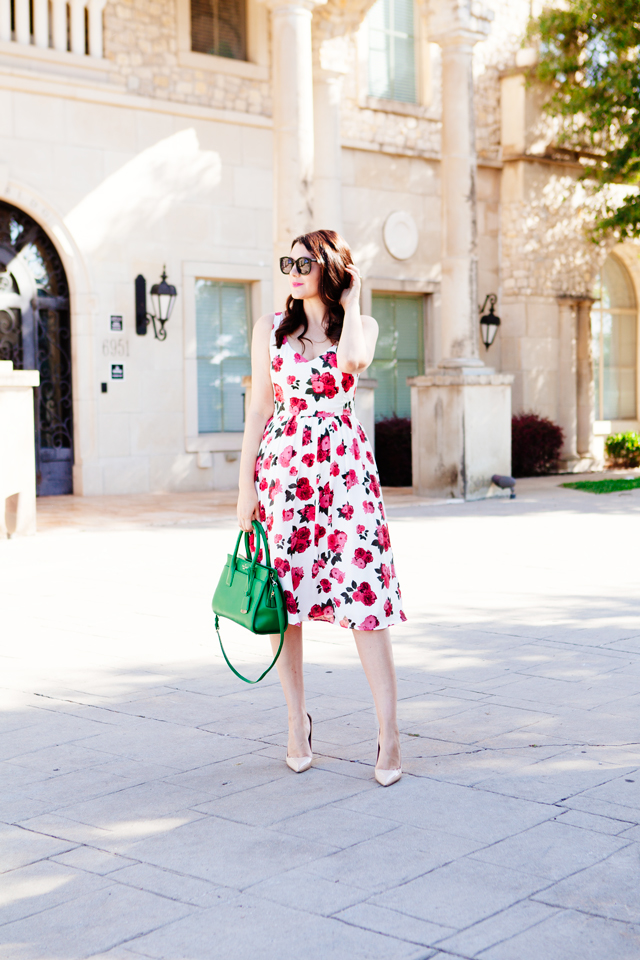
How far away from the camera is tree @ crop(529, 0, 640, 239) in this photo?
16797 mm

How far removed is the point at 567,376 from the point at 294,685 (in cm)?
1636

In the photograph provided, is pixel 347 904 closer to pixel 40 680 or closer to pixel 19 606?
pixel 40 680


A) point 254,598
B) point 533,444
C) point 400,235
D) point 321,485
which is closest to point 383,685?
point 254,598

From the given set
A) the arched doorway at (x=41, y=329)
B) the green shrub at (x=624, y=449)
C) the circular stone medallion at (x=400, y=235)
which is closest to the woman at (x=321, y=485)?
the arched doorway at (x=41, y=329)

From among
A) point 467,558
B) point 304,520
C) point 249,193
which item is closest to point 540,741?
point 304,520

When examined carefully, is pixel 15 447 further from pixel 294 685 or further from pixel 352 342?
pixel 352 342

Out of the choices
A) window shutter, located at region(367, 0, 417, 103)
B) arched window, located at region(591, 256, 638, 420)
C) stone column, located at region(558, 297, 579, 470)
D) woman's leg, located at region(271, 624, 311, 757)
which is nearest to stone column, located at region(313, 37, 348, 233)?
window shutter, located at region(367, 0, 417, 103)

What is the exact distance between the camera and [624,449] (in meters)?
19.5

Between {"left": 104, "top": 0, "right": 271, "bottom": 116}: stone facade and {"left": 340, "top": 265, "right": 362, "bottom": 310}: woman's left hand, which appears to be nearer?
{"left": 340, "top": 265, "right": 362, "bottom": 310}: woman's left hand

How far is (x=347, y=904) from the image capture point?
9.44ft

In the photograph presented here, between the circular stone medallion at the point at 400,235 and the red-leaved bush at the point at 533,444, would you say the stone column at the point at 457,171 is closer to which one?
the circular stone medallion at the point at 400,235

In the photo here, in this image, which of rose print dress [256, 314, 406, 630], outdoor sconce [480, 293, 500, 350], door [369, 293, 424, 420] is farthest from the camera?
outdoor sconce [480, 293, 500, 350]

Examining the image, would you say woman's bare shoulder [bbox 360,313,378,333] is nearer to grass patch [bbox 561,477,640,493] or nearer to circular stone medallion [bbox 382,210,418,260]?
grass patch [bbox 561,477,640,493]

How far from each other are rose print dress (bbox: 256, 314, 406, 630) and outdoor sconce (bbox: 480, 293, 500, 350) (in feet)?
49.0
